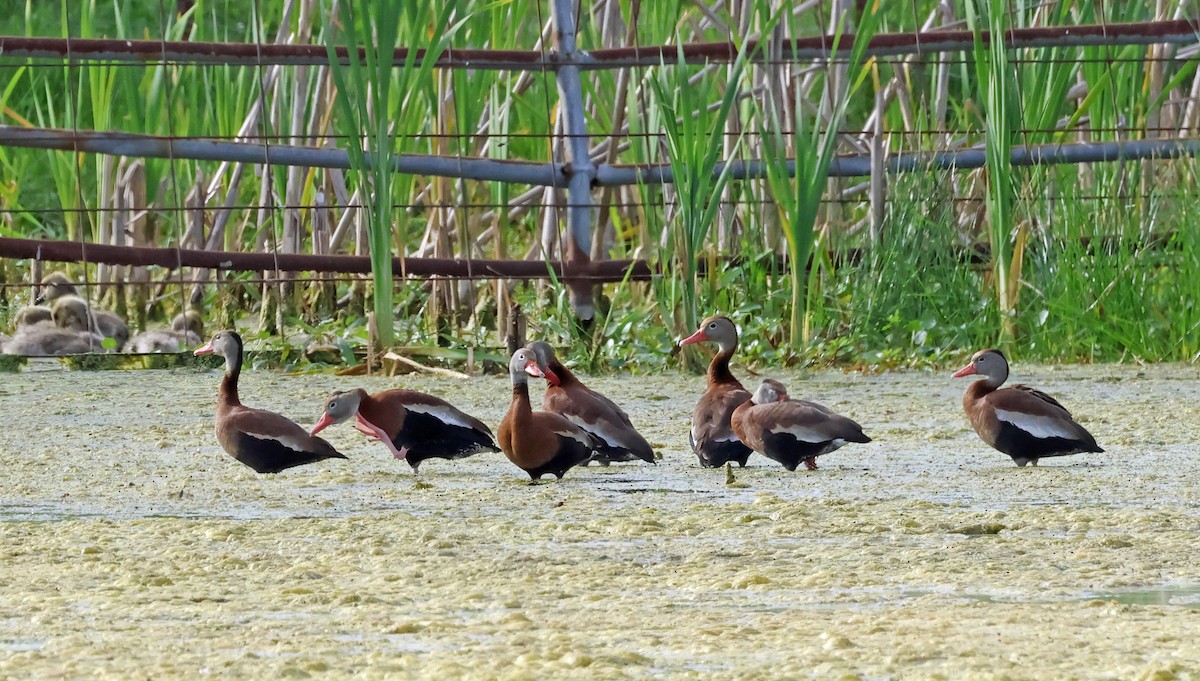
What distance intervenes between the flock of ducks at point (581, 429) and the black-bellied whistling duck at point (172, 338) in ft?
10.3

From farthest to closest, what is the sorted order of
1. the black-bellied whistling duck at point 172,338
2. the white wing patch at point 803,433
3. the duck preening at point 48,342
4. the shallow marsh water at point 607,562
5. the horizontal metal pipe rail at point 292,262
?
1. the black-bellied whistling duck at point 172,338
2. the duck preening at point 48,342
3. the horizontal metal pipe rail at point 292,262
4. the white wing patch at point 803,433
5. the shallow marsh water at point 607,562

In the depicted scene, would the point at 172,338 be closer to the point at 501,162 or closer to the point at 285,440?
the point at 501,162

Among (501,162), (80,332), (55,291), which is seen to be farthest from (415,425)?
(55,291)

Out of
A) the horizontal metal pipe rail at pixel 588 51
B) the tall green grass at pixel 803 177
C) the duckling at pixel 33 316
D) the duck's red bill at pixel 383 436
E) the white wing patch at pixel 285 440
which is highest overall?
the horizontal metal pipe rail at pixel 588 51

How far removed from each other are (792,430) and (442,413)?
880 mm

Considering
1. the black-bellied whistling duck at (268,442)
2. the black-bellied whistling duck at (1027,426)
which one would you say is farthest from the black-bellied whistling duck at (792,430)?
the black-bellied whistling duck at (268,442)

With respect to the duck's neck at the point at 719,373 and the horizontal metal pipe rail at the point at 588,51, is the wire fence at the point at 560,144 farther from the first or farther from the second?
the duck's neck at the point at 719,373

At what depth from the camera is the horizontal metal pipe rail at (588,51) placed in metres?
7.73

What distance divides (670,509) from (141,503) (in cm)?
118

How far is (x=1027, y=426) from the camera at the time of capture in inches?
196

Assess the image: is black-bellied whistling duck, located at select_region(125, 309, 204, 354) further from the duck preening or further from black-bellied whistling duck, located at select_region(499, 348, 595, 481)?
black-bellied whistling duck, located at select_region(499, 348, 595, 481)

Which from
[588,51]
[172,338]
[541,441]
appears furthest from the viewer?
[172,338]

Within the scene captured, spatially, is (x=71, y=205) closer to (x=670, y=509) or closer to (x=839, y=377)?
(x=839, y=377)

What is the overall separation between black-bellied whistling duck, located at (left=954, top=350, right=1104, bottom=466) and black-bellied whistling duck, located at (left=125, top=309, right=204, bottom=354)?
161 inches
